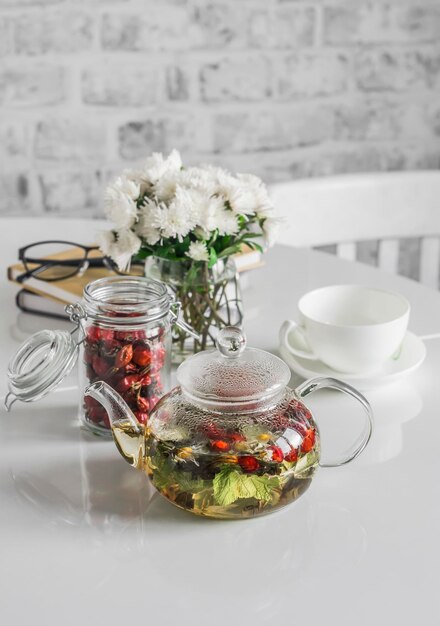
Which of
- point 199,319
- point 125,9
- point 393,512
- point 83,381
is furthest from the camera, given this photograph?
point 125,9

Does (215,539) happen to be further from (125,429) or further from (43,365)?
(43,365)

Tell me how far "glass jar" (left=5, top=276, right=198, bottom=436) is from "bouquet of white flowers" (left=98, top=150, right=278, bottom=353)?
10 centimetres

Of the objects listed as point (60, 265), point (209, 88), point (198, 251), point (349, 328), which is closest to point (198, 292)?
point (198, 251)

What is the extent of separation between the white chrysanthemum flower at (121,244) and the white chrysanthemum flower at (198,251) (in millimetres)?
59

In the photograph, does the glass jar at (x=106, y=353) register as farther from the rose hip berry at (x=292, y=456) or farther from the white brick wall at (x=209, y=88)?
the white brick wall at (x=209, y=88)

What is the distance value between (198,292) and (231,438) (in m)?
0.37

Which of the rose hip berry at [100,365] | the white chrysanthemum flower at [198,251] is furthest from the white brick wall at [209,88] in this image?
the rose hip berry at [100,365]

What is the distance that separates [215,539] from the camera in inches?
Result: 31.3

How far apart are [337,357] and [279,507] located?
288 mm

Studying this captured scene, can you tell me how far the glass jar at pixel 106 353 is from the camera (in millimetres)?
944

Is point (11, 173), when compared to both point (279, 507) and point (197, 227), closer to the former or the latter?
point (197, 227)

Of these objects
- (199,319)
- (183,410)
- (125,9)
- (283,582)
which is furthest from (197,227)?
(125,9)

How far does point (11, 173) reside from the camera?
2391mm

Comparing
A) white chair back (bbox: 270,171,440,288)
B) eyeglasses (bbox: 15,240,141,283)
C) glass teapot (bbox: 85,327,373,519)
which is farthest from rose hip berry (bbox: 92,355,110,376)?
white chair back (bbox: 270,171,440,288)
